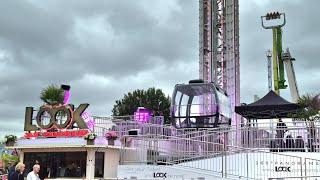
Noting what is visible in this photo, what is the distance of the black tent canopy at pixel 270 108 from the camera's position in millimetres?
27062

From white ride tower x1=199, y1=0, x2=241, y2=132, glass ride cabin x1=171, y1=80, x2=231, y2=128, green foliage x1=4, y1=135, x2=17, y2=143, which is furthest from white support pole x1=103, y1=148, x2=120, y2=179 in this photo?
white ride tower x1=199, y1=0, x2=241, y2=132

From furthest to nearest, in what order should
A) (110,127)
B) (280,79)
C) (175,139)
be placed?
(280,79)
(110,127)
(175,139)

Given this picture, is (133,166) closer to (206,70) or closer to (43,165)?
(43,165)

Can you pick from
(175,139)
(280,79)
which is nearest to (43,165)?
(175,139)

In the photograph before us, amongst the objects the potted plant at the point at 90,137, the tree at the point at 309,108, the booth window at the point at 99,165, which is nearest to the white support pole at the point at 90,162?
the booth window at the point at 99,165

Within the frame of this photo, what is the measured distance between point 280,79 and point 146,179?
42018 mm

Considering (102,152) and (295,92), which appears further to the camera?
(295,92)

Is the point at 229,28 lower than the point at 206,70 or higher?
higher

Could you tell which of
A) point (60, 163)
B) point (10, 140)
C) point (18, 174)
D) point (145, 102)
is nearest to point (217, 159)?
point (60, 163)

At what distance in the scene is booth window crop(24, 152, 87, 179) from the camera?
2641cm

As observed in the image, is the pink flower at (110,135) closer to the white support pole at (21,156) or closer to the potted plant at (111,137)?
the potted plant at (111,137)

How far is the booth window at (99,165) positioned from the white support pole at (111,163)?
0.53 feet

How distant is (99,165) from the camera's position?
2645 cm

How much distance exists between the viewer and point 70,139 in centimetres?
2650
